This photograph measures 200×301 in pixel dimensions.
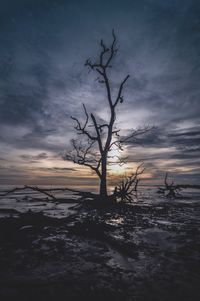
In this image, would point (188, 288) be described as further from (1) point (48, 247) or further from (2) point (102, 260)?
(1) point (48, 247)

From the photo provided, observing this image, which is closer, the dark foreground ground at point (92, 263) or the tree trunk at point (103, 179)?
the dark foreground ground at point (92, 263)

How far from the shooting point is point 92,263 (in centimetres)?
495

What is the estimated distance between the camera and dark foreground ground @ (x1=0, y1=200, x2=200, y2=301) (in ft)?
11.9

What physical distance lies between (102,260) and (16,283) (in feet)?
6.61

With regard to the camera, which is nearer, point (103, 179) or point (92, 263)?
point (92, 263)

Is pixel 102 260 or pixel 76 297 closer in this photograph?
pixel 76 297

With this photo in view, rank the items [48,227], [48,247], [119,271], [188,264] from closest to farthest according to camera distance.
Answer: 1. [119,271]
2. [188,264]
3. [48,247]
4. [48,227]

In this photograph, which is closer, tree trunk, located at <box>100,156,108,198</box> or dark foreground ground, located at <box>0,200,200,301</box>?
dark foreground ground, located at <box>0,200,200,301</box>

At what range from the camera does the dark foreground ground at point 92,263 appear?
3.63 m

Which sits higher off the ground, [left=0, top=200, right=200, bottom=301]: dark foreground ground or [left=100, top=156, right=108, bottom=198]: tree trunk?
[left=100, top=156, right=108, bottom=198]: tree trunk

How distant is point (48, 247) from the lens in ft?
19.5

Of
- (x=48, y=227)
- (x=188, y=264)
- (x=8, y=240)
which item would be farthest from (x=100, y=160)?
(x=188, y=264)

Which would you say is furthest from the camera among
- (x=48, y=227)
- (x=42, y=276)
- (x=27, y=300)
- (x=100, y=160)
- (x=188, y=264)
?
(x=100, y=160)

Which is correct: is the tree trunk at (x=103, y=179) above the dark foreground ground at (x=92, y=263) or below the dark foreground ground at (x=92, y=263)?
above
